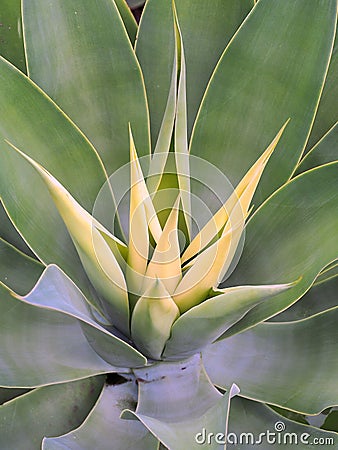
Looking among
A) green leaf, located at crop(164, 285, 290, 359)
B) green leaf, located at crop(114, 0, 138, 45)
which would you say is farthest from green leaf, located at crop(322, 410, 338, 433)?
green leaf, located at crop(114, 0, 138, 45)

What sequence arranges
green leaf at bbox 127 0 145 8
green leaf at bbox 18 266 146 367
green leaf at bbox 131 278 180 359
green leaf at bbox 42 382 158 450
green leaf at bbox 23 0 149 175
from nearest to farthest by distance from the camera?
green leaf at bbox 18 266 146 367 → green leaf at bbox 131 278 180 359 → green leaf at bbox 42 382 158 450 → green leaf at bbox 23 0 149 175 → green leaf at bbox 127 0 145 8

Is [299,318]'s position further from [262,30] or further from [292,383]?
[262,30]

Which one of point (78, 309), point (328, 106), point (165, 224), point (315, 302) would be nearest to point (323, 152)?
point (328, 106)

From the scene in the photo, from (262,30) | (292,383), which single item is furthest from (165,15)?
(292,383)

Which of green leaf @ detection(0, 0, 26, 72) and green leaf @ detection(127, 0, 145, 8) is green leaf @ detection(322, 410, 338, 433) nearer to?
green leaf @ detection(0, 0, 26, 72)

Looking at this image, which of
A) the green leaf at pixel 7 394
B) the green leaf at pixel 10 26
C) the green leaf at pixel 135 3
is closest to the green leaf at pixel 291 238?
the green leaf at pixel 7 394

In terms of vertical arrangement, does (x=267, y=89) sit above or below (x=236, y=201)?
above

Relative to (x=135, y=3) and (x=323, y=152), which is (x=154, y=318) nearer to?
(x=323, y=152)

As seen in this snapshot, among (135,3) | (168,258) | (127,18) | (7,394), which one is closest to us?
(168,258)
